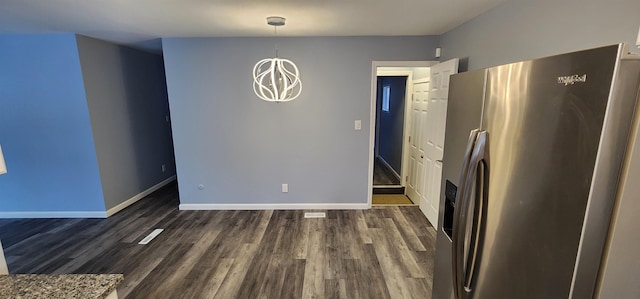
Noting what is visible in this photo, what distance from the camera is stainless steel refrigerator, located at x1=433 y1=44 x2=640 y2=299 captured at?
0.66m

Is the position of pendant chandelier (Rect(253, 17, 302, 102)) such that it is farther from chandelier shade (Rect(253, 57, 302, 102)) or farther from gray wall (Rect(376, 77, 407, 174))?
gray wall (Rect(376, 77, 407, 174))

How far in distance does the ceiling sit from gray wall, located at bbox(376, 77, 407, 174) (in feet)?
7.27

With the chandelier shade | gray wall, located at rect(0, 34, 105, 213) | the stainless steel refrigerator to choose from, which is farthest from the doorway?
gray wall, located at rect(0, 34, 105, 213)

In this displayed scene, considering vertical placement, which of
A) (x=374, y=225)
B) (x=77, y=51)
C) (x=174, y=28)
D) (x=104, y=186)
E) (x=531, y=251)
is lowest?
(x=374, y=225)

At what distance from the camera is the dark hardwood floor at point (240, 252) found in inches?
93.6

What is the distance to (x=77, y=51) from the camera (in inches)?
129

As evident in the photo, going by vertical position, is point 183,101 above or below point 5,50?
below

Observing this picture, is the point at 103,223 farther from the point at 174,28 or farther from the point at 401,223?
the point at 401,223

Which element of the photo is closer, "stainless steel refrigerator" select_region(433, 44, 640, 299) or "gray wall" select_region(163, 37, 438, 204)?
"stainless steel refrigerator" select_region(433, 44, 640, 299)

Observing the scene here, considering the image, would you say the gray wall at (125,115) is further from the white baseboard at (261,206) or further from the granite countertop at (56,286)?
the granite countertop at (56,286)

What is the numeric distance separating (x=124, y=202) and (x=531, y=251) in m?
4.81

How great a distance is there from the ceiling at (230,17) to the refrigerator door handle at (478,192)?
1.65 meters

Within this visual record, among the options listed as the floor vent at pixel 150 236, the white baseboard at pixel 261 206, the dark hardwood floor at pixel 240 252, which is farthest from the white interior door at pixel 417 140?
the floor vent at pixel 150 236

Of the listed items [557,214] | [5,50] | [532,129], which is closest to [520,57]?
[532,129]
